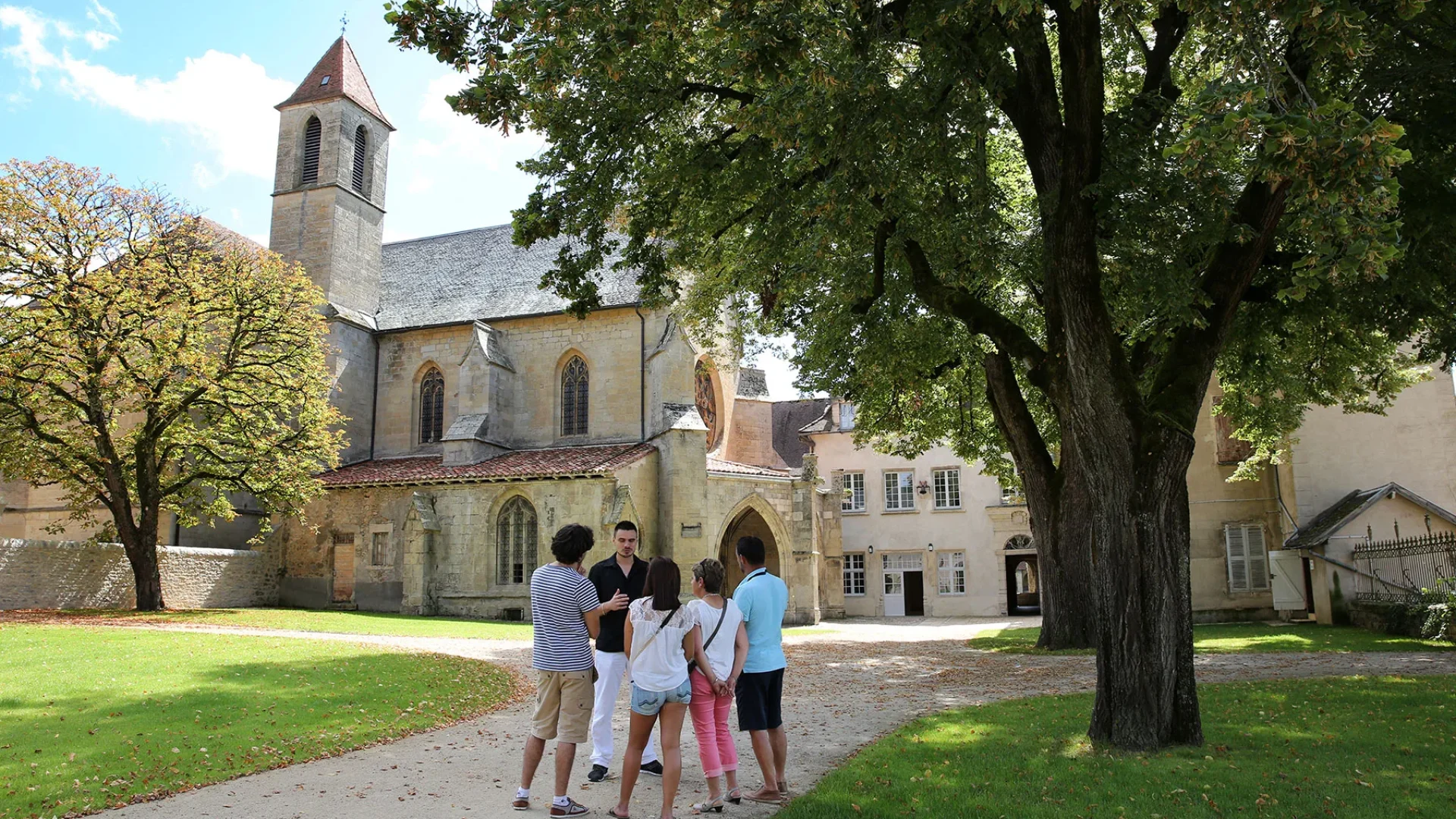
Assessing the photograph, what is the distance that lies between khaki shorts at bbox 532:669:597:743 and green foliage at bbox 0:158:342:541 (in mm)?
19715

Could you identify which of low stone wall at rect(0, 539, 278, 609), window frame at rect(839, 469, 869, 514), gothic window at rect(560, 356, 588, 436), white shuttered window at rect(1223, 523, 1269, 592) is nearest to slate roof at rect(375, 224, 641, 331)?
gothic window at rect(560, 356, 588, 436)

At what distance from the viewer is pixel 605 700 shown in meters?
7.16

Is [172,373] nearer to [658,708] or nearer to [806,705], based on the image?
[806,705]

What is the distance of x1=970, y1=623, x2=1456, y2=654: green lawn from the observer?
54.5 feet

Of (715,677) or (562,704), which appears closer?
(715,677)

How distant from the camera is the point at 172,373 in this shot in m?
23.4

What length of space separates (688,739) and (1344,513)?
2109 cm

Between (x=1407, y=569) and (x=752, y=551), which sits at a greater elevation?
(x=752, y=551)

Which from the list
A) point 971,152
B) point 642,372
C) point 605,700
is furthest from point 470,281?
point 605,700

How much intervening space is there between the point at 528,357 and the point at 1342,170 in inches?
1161

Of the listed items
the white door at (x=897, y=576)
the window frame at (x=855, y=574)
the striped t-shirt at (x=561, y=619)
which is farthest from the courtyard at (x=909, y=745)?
the window frame at (x=855, y=574)

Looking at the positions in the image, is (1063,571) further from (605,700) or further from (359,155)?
(359,155)

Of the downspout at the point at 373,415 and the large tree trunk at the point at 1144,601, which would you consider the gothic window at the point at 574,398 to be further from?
the large tree trunk at the point at 1144,601

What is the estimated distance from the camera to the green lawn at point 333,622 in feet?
71.6
